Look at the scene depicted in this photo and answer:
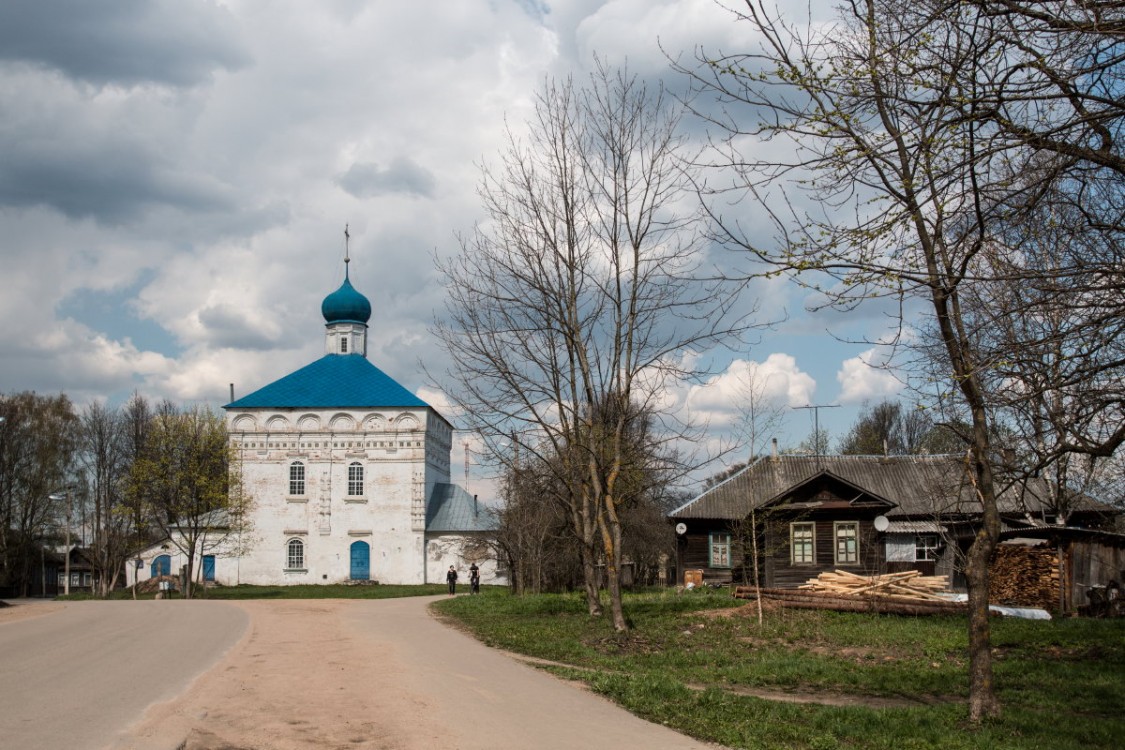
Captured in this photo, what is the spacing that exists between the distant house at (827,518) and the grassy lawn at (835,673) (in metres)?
7.16

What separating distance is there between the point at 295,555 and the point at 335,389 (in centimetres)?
942

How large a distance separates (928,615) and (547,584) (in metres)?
23.8

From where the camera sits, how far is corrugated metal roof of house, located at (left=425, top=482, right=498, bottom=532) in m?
56.8

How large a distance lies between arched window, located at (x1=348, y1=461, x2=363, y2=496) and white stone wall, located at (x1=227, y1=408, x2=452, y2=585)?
20 cm

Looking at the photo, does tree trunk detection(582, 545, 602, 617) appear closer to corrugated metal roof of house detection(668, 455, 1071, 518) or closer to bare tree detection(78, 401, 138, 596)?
corrugated metal roof of house detection(668, 455, 1071, 518)

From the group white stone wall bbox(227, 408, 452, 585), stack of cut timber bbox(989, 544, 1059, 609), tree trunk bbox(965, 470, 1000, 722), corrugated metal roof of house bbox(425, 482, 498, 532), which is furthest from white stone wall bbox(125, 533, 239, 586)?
tree trunk bbox(965, 470, 1000, 722)

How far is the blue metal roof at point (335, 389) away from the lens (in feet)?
187

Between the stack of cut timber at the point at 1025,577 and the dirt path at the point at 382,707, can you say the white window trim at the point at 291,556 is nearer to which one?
the stack of cut timber at the point at 1025,577

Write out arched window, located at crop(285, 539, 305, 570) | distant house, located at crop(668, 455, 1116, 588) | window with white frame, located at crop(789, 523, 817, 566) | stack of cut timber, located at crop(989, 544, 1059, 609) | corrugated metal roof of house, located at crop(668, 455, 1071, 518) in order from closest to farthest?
stack of cut timber, located at crop(989, 544, 1059, 609) < distant house, located at crop(668, 455, 1116, 588) < window with white frame, located at crop(789, 523, 817, 566) < corrugated metal roof of house, located at crop(668, 455, 1071, 518) < arched window, located at crop(285, 539, 305, 570)

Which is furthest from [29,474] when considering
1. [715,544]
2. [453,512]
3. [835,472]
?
[835,472]

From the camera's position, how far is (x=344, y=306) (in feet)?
199

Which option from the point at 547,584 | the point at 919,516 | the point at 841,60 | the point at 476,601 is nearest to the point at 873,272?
the point at 841,60

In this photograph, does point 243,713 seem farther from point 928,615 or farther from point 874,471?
point 874,471

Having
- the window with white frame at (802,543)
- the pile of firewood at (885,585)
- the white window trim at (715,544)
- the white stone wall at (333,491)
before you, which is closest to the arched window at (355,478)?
the white stone wall at (333,491)
